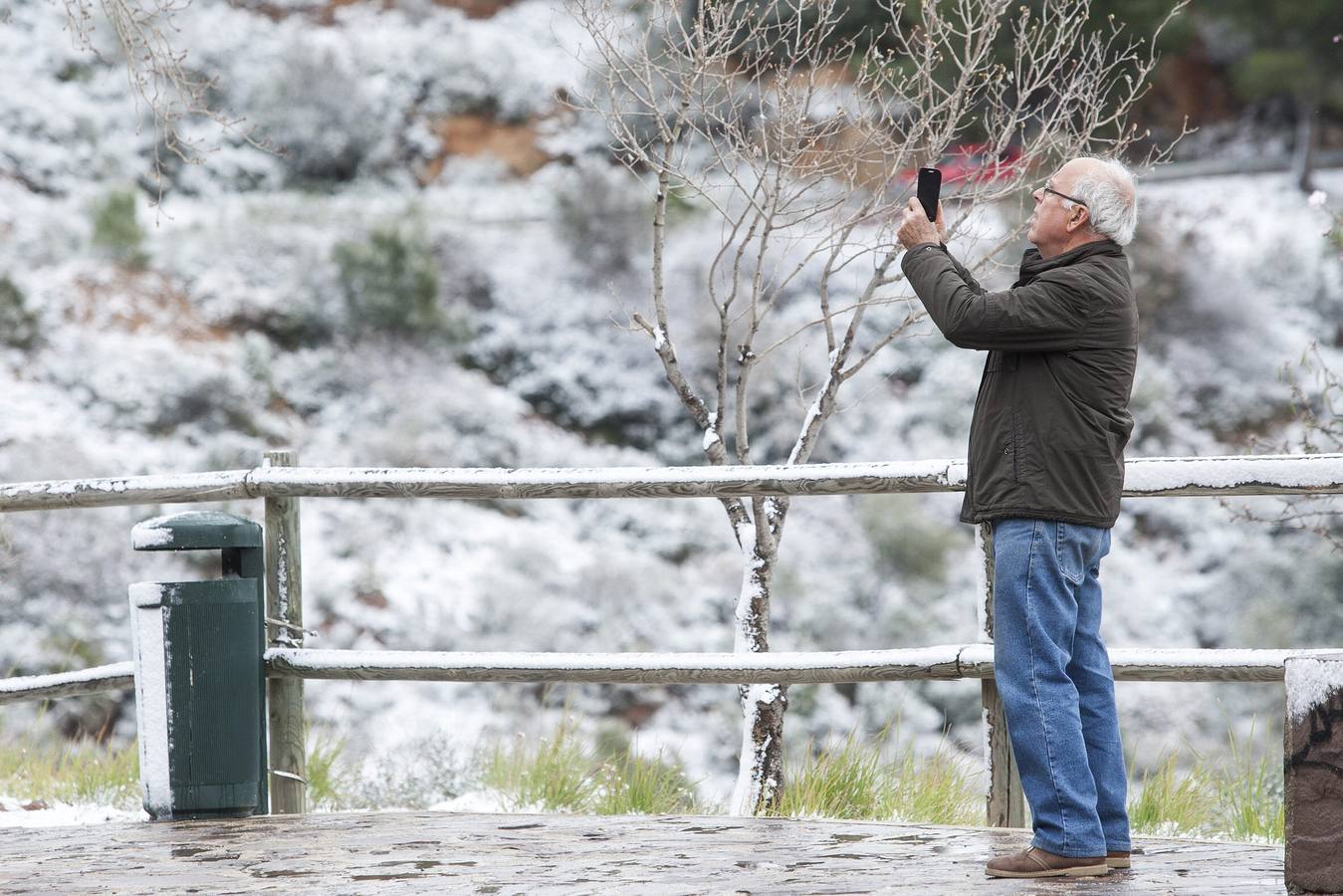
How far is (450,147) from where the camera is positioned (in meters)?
23.2

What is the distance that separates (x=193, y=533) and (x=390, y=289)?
14.0 m

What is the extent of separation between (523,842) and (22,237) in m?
16.8

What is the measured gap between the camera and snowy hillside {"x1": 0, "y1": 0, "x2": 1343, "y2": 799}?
44.9 feet

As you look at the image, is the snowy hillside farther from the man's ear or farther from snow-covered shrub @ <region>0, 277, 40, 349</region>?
the man's ear

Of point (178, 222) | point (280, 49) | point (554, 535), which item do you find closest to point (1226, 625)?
point (554, 535)

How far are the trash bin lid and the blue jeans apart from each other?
246 centimetres

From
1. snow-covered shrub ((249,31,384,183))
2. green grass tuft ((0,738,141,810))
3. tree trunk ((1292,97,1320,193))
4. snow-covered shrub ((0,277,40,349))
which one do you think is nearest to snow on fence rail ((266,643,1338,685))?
green grass tuft ((0,738,141,810))

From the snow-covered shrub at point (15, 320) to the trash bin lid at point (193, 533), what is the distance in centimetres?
1324

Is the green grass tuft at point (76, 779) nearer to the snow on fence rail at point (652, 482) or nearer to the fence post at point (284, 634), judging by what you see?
the fence post at point (284, 634)

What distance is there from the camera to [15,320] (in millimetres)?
16688

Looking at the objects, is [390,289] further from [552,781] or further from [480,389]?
[552,781]

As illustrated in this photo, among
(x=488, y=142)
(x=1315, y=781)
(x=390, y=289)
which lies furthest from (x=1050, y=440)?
(x=488, y=142)

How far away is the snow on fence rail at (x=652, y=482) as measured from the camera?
13.3ft

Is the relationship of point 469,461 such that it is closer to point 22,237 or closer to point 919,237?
point 22,237
